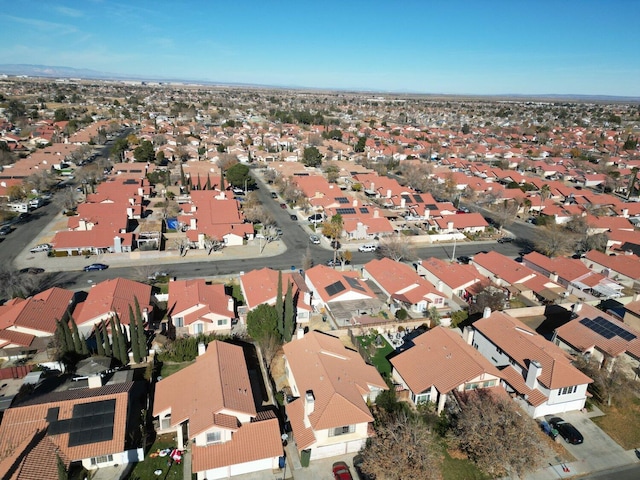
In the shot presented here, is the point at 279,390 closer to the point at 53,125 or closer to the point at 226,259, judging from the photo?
the point at 226,259

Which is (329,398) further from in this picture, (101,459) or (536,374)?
(536,374)

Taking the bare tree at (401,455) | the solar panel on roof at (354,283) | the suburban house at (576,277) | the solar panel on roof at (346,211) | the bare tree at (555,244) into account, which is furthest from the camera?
the solar panel on roof at (346,211)

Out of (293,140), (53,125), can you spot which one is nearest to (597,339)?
(293,140)

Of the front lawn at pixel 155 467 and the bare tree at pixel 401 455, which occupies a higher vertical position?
the bare tree at pixel 401 455

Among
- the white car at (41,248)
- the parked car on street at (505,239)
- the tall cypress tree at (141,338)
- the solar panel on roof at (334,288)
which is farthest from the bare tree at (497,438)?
the white car at (41,248)

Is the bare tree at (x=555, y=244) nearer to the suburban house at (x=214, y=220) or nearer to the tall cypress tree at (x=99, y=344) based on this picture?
the suburban house at (x=214, y=220)

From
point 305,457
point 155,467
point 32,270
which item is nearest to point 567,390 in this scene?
point 305,457

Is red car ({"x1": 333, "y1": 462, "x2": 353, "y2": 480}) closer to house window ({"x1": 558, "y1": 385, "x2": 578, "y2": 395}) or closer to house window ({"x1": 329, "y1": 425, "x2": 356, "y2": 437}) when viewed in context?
house window ({"x1": 329, "y1": 425, "x2": 356, "y2": 437})

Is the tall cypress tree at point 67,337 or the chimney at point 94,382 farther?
the tall cypress tree at point 67,337
